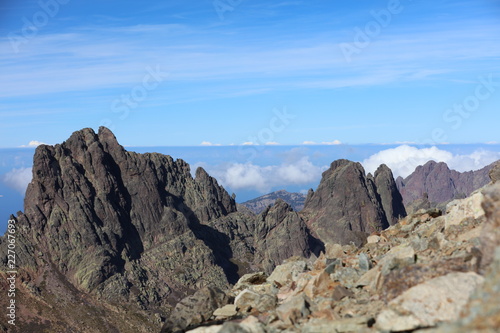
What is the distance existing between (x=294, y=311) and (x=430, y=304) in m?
7.99

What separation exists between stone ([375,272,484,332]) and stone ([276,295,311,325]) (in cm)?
570

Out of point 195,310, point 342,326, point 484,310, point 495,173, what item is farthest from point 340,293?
point 495,173

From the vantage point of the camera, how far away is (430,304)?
21.4 metres

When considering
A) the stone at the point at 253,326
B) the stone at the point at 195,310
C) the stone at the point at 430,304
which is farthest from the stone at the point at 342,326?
the stone at the point at 195,310

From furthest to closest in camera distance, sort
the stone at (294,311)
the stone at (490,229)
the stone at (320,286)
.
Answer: the stone at (320,286), the stone at (294,311), the stone at (490,229)

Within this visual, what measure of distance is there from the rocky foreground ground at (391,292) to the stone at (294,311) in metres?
0.05

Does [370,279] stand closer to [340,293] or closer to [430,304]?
[340,293]

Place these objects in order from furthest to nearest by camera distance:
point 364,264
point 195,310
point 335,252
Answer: point 335,252 → point 195,310 → point 364,264

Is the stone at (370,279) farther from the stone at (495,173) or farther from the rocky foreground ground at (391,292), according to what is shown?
the stone at (495,173)

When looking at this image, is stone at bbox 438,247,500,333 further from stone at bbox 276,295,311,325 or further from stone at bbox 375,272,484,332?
stone at bbox 276,295,311,325

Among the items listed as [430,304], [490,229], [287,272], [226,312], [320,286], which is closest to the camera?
[430,304]

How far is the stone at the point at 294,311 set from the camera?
26.6 meters

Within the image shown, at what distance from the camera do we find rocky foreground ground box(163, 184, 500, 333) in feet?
67.7

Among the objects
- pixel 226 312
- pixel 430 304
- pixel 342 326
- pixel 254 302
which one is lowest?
pixel 342 326
